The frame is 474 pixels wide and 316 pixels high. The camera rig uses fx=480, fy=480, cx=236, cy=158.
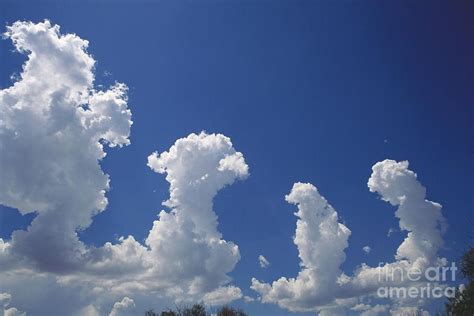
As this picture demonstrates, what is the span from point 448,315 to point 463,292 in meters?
3.35

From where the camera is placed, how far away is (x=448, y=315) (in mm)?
58531

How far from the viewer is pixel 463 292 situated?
5841 cm

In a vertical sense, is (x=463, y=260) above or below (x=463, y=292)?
above

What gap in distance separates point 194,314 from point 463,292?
41894 millimetres

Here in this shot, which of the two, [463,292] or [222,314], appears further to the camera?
[222,314]

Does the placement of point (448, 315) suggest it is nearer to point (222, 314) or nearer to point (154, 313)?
point (222, 314)

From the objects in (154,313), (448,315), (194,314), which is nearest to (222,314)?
(194,314)

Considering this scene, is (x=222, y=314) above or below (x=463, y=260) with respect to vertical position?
below

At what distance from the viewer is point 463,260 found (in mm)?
61594

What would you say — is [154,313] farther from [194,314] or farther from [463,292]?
[463,292]

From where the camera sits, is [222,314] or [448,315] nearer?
[448,315]

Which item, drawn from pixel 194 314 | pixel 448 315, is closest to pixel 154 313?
pixel 194 314

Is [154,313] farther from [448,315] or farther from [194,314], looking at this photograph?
[448,315]

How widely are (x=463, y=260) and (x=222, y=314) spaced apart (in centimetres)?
3893
